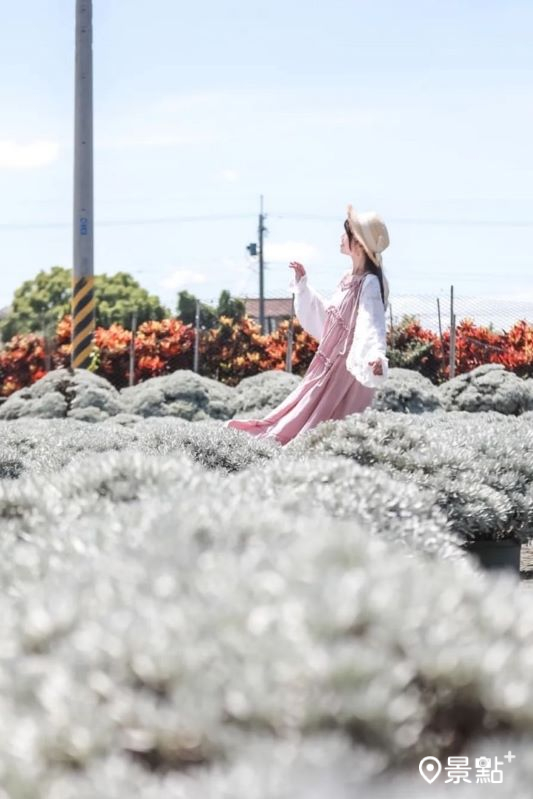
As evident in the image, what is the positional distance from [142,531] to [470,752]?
846 mm

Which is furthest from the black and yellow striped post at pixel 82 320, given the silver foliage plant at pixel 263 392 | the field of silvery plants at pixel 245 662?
the field of silvery plants at pixel 245 662

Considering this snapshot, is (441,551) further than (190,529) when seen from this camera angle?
Yes

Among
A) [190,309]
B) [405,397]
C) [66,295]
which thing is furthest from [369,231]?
[66,295]

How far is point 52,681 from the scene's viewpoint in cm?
189

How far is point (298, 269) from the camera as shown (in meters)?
8.60

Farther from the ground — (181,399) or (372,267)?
(372,267)

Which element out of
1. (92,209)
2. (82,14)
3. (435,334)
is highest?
(82,14)

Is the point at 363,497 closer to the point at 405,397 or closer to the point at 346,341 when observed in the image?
the point at 346,341

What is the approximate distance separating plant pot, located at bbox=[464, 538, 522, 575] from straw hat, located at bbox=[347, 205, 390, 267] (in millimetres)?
2342

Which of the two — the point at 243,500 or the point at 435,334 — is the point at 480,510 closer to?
the point at 243,500

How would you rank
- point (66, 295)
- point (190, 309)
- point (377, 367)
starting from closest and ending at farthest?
point (377, 367) → point (190, 309) → point (66, 295)

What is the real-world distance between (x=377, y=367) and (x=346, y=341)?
70 centimetres

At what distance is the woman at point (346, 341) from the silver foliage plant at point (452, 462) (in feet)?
3.83

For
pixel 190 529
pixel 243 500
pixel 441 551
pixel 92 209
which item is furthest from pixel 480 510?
pixel 92 209
